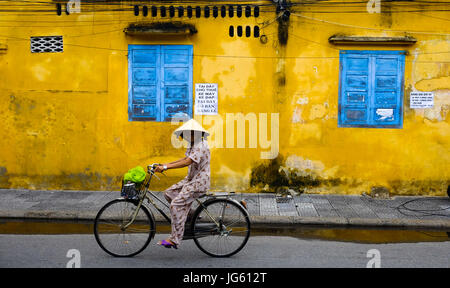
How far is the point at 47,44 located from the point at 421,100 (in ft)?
26.4

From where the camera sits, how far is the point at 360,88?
30.6 feet

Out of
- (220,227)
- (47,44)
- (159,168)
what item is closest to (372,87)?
(220,227)

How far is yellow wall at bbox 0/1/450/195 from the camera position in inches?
366

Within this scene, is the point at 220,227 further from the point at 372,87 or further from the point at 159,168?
the point at 372,87

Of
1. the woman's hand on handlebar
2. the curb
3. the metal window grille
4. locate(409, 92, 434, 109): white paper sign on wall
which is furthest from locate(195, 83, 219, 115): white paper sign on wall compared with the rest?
the woman's hand on handlebar

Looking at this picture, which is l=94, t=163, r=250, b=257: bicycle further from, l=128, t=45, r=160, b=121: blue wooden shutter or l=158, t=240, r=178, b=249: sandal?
l=128, t=45, r=160, b=121: blue wooden shutter

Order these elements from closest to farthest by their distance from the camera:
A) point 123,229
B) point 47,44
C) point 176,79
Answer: point 123,229 → point 176,79 → point 47,44

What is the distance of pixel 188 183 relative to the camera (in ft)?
18.3

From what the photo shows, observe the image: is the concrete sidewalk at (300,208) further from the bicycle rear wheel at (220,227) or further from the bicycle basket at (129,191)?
the bicycle basket at (129,191)

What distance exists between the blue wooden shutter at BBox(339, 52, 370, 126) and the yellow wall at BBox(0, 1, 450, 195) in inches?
6.3

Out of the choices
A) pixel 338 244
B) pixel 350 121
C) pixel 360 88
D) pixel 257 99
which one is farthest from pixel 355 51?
pixel 338 244

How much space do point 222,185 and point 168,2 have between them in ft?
13.4

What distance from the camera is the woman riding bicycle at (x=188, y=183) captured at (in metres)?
5.45

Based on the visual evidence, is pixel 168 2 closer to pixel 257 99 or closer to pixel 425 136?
pixel 257 99
